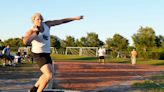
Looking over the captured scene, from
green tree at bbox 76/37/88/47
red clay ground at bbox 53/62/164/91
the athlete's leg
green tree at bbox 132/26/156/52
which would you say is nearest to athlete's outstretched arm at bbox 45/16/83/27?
the athlete's leg

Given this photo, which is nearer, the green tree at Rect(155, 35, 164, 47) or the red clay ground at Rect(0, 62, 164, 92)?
the red clay ground at Rect(0, 62, 164, 92)

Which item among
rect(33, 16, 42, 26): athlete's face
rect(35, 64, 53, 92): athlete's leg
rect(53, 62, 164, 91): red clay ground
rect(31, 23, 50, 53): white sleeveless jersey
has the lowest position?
rect(53, 62, 164, 91): red clay ground

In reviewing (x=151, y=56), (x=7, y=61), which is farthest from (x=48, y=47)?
(x=151, y=56)

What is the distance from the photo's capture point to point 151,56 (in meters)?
58.6

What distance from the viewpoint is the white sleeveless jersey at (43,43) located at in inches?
312

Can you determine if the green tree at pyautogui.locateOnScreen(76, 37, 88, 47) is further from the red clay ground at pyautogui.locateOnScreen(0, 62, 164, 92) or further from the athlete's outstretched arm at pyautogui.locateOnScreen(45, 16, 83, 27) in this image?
the athlete's outstretched arm at pyautogui.locateOnScreen(45, 16, 83, 27)

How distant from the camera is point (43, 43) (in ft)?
26.2

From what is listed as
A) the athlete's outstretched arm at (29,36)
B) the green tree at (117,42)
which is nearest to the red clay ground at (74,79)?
the athlete's outstretched arm at (29,36)

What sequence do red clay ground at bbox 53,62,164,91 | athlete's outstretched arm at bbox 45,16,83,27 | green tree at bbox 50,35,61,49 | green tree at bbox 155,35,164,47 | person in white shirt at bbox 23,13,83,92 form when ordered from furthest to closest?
green tree at bbox 50,35,61,49 → green tree at bbox 155,35,164,47 → red clay ground at bbox 53,62,164,91 → athlete's outstretched arm at bbox 45,16,83,27 → person in white shirt at bbox 23,13,83,92

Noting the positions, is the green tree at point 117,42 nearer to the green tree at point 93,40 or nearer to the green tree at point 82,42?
the green tree at point 93,40

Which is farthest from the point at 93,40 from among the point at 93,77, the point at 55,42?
the point at 93,77

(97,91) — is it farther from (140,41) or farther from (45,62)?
(140,41)

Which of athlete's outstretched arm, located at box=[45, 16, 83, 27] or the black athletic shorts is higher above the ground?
athlete's outstretched arm, located at box=[45, 16, 83, 27]

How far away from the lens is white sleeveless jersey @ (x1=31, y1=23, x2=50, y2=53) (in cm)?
791
